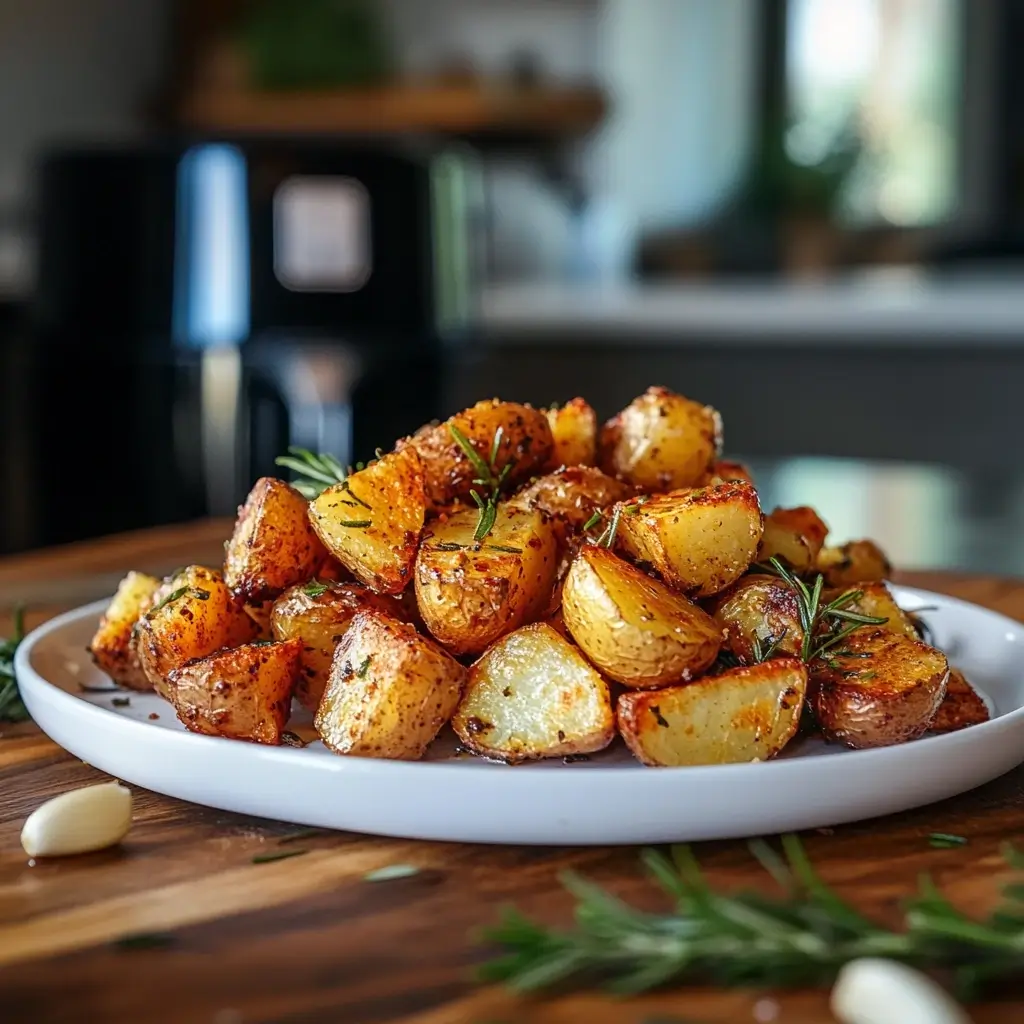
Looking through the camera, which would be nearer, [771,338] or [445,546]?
[445,546]

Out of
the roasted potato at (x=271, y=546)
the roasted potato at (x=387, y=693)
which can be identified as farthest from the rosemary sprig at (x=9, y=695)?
the roasted potato at (x=387, y=693)

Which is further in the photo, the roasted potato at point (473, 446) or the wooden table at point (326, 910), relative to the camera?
the roasted potato at point (473, 446)

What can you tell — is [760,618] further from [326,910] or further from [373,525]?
[326,910]

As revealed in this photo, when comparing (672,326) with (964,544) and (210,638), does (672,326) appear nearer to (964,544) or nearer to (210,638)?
(964,544)

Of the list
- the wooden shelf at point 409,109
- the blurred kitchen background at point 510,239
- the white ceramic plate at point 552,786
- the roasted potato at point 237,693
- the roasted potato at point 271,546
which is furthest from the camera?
the wooden shelf at point 409,109

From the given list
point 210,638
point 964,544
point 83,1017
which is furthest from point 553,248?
point 83,1017

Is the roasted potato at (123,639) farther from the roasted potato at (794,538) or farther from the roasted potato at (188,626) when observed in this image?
the roasted potato at (794,538)

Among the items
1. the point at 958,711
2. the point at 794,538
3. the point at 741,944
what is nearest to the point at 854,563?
the point at 794,538
